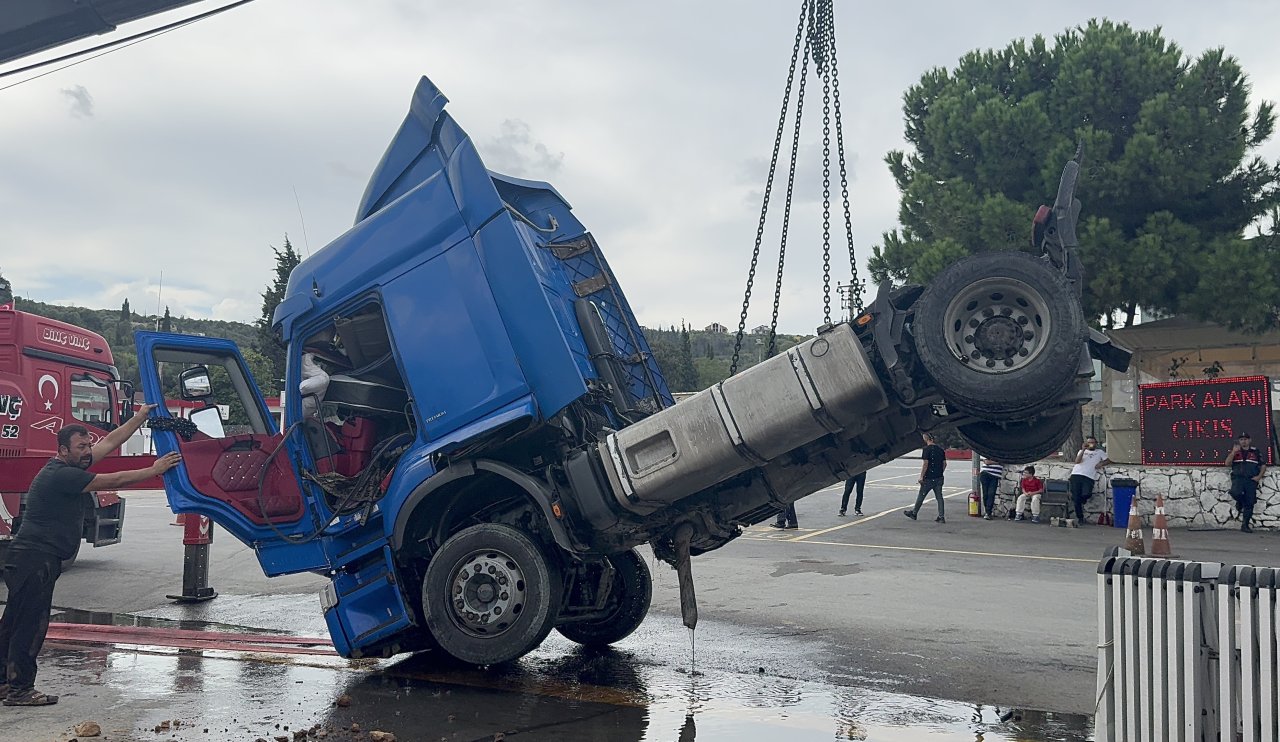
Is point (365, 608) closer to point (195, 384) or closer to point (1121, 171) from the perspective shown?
point (195, 384)

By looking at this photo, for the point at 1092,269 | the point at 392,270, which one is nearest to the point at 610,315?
the point at 392,270

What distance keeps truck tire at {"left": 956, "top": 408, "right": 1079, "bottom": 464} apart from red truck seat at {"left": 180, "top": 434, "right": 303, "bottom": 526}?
4.42 meters

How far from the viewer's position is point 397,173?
23.2ft

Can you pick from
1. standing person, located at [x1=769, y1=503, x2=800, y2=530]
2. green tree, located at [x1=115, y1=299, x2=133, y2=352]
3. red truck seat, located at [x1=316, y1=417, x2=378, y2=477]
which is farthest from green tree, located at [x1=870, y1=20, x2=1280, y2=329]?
green tree, located at [x1=115, y1=299, x2=133, y2=352]

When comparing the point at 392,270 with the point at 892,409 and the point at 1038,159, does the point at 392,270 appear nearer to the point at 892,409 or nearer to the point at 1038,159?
the point at 892,409

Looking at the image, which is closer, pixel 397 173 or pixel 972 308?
pixel 972 308

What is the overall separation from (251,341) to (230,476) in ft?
242

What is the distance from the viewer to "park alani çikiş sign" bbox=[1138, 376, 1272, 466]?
16.4m

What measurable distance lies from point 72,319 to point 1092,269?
11189cm

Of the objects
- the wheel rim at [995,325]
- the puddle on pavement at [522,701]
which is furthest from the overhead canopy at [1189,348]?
the puddle on pavement at [522,701]

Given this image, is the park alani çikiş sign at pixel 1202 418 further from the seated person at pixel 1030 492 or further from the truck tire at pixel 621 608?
the truck tire at pixel 621 608

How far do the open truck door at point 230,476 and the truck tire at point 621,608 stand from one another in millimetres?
1883

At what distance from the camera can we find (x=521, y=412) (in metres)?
6.07

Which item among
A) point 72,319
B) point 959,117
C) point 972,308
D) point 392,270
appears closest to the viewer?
point 972,308
